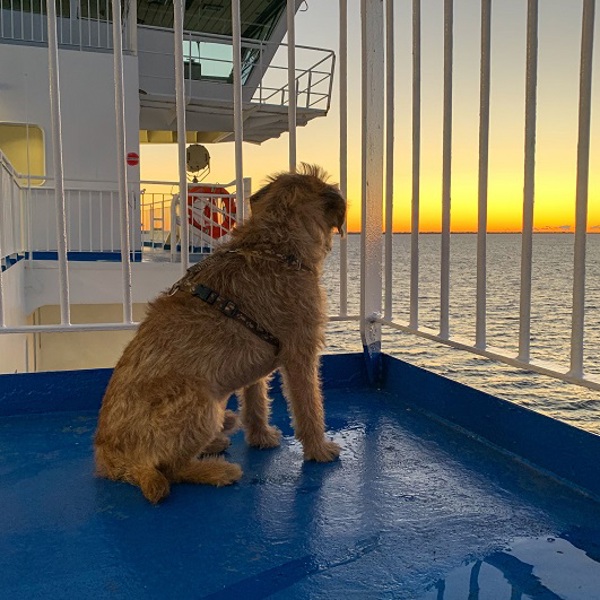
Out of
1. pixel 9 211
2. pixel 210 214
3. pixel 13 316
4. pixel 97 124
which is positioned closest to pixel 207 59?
pixel 97 124

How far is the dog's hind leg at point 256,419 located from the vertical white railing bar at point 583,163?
1059 mm

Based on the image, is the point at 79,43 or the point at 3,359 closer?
the point at 3,359

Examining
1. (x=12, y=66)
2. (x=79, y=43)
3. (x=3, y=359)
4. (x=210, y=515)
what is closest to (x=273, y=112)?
(x=79, y=43)

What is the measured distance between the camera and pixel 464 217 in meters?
2.42

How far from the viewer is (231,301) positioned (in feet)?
5.88

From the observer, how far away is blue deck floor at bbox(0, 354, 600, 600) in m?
1.23

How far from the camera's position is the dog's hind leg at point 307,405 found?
188 cm

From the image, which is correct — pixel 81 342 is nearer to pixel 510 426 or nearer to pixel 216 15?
pixel 216 15

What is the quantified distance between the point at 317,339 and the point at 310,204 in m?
0.45

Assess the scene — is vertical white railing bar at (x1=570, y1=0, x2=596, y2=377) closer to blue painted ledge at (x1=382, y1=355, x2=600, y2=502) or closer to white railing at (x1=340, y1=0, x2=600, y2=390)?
white railing at (x1=340, y1=0, x2=600, y2=390)

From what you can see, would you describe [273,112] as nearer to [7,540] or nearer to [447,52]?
[447,52]

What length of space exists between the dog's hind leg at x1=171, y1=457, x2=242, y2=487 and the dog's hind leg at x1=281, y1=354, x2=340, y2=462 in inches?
10.8

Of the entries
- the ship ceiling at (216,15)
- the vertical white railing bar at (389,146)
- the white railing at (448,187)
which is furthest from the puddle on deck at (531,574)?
the ship ceiling at (216,15)

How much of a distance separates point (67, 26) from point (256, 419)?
10.9 metres
